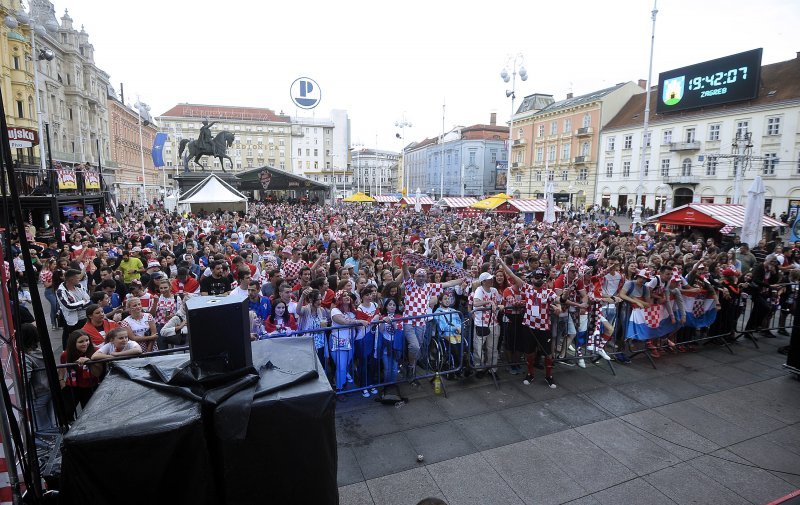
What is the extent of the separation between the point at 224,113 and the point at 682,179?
9476 cm

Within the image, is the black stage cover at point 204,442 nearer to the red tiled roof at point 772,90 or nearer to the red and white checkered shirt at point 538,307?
the red and white checkered shirt at point 538,307

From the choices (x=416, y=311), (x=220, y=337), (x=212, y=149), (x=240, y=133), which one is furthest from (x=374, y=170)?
(x=220, y=337)

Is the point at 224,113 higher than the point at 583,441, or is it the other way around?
the point at 224,113

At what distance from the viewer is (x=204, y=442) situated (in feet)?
6.82

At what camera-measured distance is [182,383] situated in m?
2.24

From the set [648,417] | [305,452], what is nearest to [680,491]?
[648,417]

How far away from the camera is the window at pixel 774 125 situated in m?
35.6

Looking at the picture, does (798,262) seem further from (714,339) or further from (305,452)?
(305,452)

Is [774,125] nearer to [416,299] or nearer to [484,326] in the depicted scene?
[484,326]

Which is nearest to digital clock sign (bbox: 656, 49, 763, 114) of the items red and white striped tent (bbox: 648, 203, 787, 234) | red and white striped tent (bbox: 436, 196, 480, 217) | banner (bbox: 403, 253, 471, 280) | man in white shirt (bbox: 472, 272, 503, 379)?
red and white striped tent (bbox: 648, 203, 787, 234)

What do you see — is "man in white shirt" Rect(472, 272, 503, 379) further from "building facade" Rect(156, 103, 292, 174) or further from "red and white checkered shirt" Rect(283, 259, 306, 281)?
"building facade" Rect(156, 103, 292, 174)

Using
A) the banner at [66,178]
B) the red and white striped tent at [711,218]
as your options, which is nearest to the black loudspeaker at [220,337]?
the banner at [66,178]

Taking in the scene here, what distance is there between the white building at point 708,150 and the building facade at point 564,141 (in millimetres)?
1491

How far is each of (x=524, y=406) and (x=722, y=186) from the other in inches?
1782
